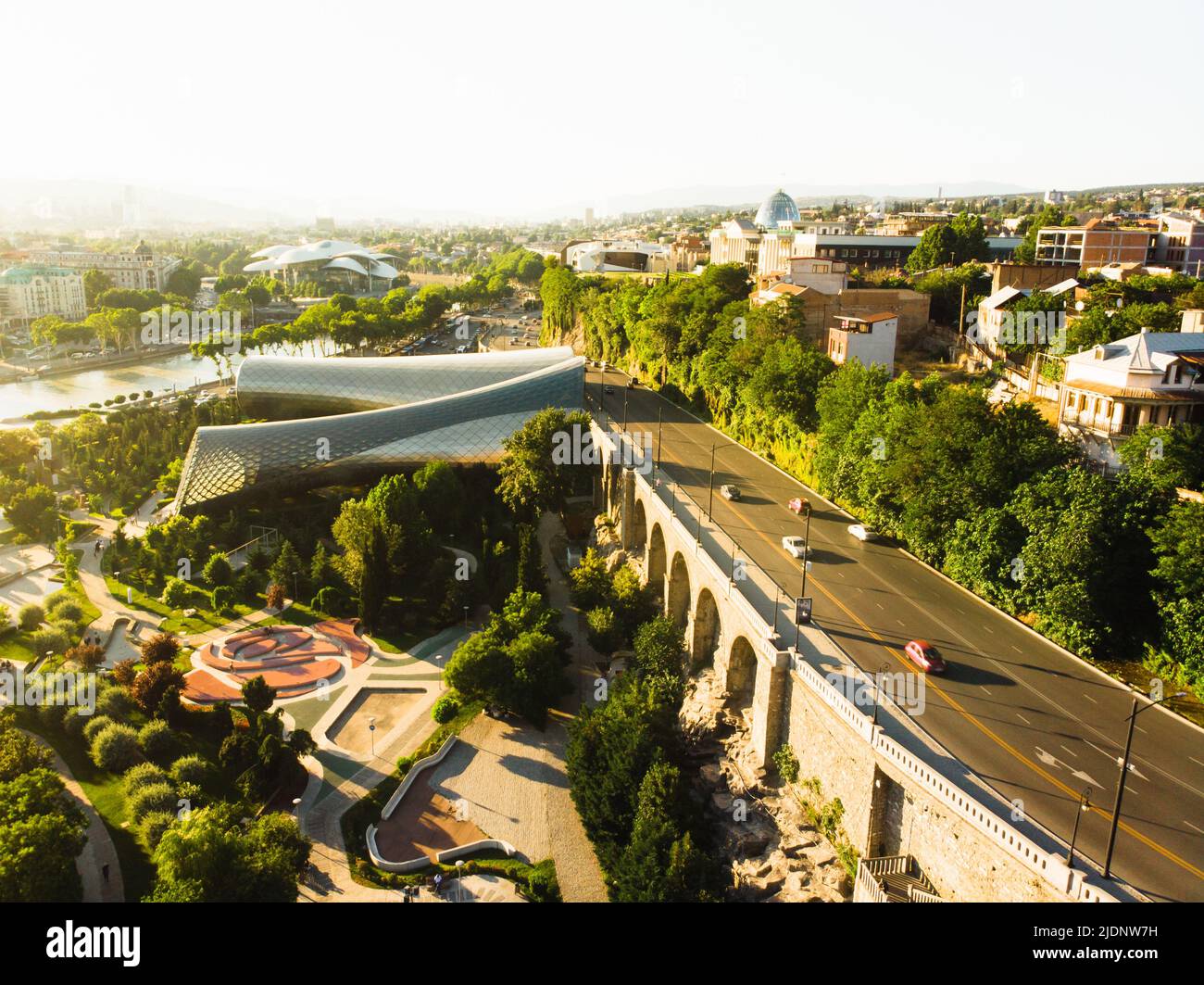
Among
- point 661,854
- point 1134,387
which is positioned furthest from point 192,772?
point 1134,387

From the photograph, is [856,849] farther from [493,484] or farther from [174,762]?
[493,484]

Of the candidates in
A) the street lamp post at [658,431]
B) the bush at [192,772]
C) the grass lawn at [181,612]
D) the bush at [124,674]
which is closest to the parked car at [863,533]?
the street lamp post at [658,431]

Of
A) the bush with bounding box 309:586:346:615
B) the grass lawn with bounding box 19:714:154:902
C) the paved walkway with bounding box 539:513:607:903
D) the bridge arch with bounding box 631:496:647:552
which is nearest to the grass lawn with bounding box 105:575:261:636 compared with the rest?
the bush with bounding box 309:586:346:615

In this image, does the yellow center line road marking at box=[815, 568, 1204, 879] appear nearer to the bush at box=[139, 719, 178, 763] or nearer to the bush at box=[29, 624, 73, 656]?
the bush at box=[139, 719, 178, 763]

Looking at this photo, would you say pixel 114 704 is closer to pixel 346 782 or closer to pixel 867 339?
pixel 346 782

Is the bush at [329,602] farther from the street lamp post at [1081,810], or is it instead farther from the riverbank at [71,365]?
the riverbank at [71,365]
